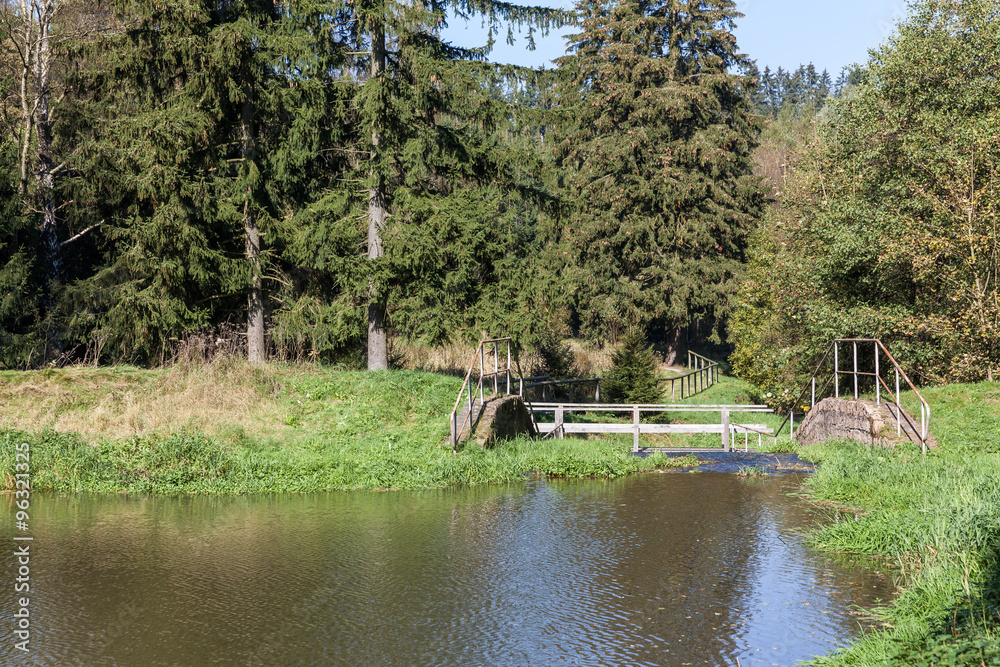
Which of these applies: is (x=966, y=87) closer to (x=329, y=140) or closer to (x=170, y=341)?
(x=329, y=140)

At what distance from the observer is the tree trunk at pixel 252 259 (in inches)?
943

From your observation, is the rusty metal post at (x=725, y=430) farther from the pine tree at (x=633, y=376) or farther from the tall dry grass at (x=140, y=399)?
the tall dry grass at (x=140, y=399)

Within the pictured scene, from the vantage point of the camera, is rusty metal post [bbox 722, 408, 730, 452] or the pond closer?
the pond

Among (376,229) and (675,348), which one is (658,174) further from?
(376,229)

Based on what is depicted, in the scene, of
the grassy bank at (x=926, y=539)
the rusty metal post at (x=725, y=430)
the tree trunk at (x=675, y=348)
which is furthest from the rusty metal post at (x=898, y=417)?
the tree trunk at (x=675, y=348)

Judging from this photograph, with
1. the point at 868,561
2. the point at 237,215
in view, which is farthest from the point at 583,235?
the point at 868,561

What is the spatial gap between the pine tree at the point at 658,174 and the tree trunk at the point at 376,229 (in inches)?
651

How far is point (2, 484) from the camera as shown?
1457 centimetres

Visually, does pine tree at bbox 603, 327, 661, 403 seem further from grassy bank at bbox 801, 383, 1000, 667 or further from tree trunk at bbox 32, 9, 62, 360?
tree trunk at bbox 32, 9, 62, 360

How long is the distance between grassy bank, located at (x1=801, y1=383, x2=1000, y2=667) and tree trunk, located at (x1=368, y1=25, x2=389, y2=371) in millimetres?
12230

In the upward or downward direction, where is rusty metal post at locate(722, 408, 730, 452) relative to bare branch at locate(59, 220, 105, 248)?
downward

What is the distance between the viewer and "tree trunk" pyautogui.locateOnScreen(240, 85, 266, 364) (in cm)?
2395

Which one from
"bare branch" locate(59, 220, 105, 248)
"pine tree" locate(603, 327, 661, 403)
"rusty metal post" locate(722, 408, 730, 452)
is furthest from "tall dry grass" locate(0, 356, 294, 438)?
Result: "pine tree" locate(603, 327, 661, 403)

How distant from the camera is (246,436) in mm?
17312
